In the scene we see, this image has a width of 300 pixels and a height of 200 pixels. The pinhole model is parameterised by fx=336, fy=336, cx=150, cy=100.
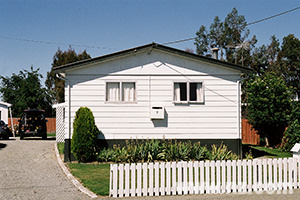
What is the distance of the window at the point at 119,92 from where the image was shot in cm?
1343

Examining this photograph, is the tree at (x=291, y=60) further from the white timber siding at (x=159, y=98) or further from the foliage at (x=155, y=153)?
the foliage at (x=155, y=153)

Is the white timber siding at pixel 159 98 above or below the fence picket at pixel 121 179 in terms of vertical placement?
Result: above

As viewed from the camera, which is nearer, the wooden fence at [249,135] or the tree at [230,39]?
the wooden fence at [249,135]

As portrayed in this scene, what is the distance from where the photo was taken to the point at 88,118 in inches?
493

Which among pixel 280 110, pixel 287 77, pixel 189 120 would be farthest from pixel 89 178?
pixel 287 77

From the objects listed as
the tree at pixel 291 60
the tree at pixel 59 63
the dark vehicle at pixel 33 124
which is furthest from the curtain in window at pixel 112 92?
the tree at pixel 291 60

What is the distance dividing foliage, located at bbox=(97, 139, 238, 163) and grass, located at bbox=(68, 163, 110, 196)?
2.58ft

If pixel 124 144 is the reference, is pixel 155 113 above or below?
above

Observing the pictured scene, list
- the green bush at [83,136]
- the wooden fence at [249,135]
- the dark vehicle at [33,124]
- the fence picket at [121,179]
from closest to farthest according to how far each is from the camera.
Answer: the fence picket at [121,179], the green bush at [83,136], the wooden fence at [249,135], the dark vehicle at [33,124]

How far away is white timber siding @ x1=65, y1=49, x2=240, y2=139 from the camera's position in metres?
13.3

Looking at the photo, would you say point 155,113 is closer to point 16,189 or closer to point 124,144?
point 124,144

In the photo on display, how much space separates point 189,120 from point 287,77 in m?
34.6

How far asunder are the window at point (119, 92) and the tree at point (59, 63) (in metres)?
30.1

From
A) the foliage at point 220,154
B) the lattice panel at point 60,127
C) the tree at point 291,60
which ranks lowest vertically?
the foliage at point 220,154
